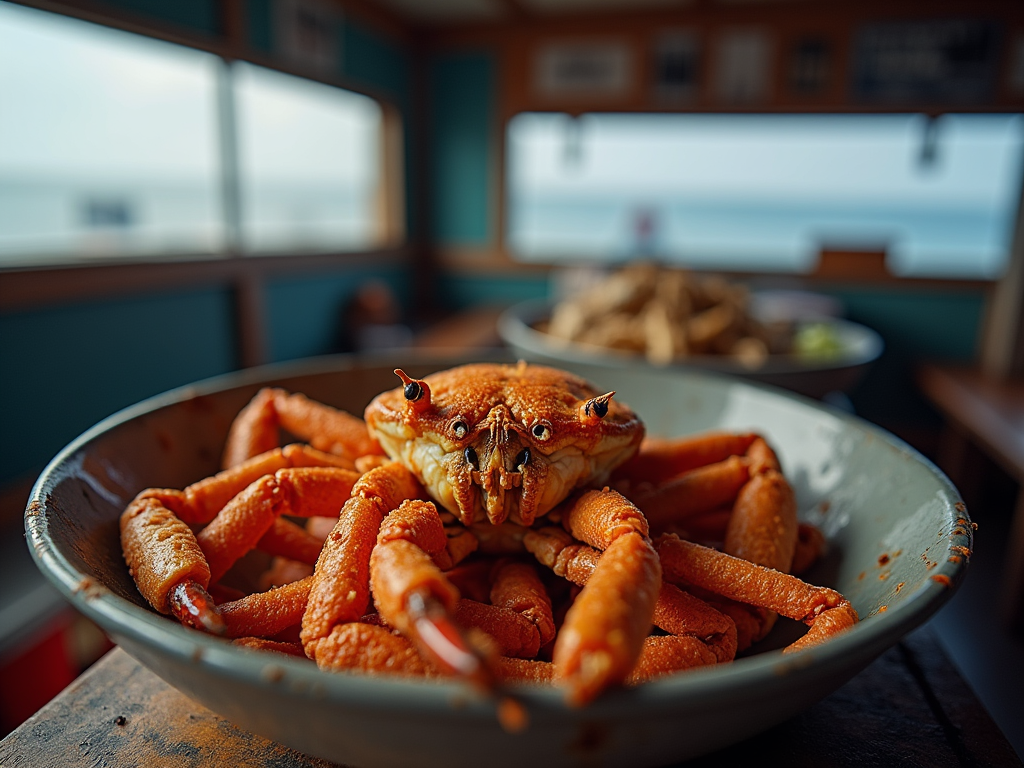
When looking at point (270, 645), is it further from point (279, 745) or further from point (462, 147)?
point (462, 147)

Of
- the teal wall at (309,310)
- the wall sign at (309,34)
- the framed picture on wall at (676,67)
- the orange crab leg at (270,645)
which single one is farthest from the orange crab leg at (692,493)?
the framed picture on wall at (676,67)

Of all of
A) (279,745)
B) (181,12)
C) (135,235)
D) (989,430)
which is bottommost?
(989,430)

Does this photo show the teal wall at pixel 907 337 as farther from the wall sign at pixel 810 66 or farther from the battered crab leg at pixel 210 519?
the battered crab leg at pixel 210 519

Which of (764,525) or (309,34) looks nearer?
(764,525)

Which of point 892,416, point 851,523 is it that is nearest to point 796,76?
point 892,416

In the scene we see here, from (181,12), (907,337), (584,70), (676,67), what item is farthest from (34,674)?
(907,337)
